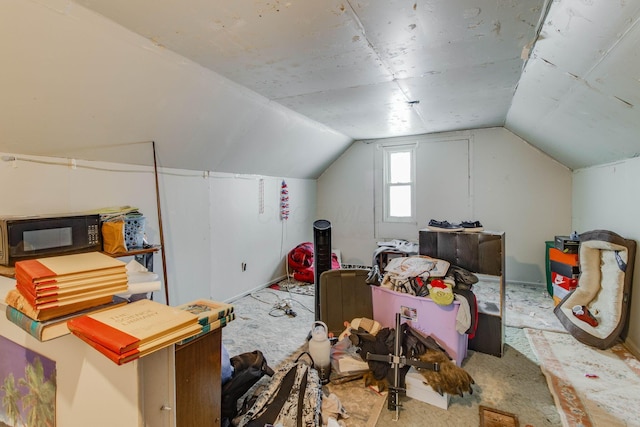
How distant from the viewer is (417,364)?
75.4 inches

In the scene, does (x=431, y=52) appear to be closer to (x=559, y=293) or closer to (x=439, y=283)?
(x=439, y=283)

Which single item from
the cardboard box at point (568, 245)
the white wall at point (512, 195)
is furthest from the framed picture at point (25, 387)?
the white wall at point (512, 195)

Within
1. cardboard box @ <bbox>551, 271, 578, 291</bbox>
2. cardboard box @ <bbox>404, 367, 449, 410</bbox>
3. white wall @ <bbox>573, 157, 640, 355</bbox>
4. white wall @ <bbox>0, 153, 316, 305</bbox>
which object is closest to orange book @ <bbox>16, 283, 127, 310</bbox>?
white wall @ <bbox>0, 153, 316, 305</bbox>

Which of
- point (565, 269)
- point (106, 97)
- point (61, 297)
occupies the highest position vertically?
point (106, 97)

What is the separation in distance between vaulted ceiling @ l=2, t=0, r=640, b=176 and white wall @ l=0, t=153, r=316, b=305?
44 centimetres

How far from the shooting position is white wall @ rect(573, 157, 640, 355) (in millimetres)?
2594

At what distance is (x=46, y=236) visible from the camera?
6.41 feet

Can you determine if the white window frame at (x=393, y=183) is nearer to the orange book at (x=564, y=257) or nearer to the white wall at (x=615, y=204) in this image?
the orange book at (x=564, y=257)

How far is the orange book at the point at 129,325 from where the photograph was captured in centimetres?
83

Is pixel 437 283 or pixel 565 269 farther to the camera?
pixel 565 269

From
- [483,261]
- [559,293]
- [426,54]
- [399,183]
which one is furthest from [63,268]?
[399,183]

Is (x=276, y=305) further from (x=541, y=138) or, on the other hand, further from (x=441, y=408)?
(x=541, y=138)

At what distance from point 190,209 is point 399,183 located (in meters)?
3.44

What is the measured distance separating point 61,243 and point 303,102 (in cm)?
238
